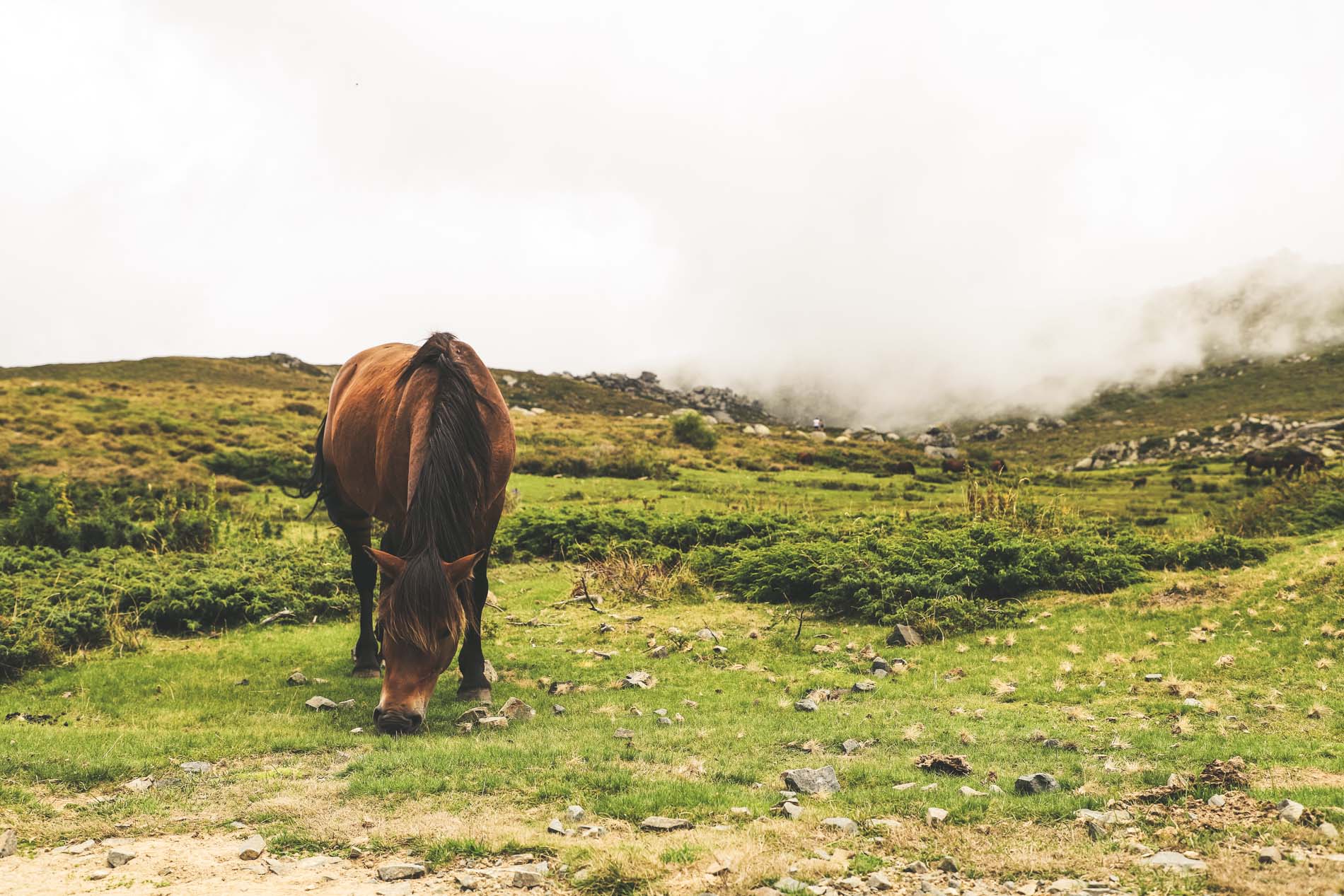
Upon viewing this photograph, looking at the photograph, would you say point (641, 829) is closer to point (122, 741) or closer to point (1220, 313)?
point (122, 741)

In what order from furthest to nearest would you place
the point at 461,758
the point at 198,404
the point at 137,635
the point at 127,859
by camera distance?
the point at 198,404 < the point at 137,635 < the point at 461,758 < the point at 127,859

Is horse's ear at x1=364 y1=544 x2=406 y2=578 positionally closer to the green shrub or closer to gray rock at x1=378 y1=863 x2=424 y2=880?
gray rock at x1=378 y1=863 x2=424 y2=880

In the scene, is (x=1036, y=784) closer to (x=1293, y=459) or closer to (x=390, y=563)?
(x=390, y=563)

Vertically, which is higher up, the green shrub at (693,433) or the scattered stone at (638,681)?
the green shrub at (693,433)

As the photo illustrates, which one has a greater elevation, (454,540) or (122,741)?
(454,540)

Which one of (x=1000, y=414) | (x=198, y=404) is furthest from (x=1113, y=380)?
(x=198, y=404)

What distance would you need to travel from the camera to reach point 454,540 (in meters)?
7.39

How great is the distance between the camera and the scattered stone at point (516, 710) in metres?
7.79

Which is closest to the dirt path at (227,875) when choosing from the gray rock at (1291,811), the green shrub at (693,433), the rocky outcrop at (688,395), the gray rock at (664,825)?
the gray rock at (664,825)

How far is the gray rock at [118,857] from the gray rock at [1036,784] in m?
5.44

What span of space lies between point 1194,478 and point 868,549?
27.9m

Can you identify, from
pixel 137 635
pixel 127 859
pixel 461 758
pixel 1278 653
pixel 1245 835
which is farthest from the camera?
pixel 137 635

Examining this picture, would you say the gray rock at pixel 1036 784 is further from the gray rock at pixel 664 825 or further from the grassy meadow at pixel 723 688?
the gray rock at pixel 664 825

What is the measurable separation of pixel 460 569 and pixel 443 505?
0.66 m
